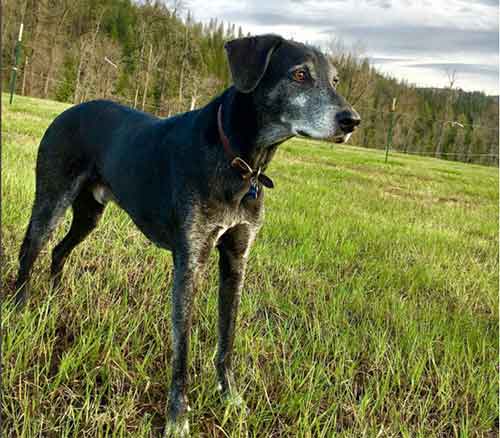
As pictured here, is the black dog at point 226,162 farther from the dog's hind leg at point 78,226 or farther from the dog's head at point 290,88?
the dog's hind leg at point 78,226

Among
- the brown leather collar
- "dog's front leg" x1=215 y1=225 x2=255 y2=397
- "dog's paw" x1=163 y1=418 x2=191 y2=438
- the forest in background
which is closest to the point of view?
"dog's paw" x1=163 y1=418 x2=191 y2=438

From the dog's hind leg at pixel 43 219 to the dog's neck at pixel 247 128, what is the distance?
Answer: 4.62 ft

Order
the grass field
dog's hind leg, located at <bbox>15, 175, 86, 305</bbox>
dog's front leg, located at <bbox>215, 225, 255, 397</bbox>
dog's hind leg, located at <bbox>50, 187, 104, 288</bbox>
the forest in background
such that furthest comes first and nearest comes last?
the forest in background < dog's hind leg, located at <bbox>50, 187, 104, 288</bbox> < dog's hind leg, located at <bbox>15, 175, 86, 305</bbox> < dog's front leg, located at <bbox>215, 225, 255, 397</bbox> < the grass field

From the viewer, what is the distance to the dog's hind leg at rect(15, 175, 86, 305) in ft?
11.6

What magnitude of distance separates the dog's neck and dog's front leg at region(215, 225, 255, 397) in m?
0.43

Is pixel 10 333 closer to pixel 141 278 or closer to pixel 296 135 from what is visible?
pixel 141 278

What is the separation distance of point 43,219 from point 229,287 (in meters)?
1.49

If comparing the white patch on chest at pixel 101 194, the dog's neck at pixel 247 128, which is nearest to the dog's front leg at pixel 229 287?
the dog's neck at pixel 247 128

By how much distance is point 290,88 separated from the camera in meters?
2.67

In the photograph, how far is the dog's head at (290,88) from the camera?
2.57 metres

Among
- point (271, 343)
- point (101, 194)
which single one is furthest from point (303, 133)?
point (101, 194)

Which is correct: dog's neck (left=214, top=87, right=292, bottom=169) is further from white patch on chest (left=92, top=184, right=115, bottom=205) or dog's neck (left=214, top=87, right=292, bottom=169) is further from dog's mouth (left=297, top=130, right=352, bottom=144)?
white patch on chest (left=92, top=184, right=115, bottom=205)

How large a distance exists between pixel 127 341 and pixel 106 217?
264 centimetres

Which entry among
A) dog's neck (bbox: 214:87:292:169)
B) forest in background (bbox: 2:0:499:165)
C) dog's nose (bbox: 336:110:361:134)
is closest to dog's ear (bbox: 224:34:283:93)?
dog's neck (bbox: 214:87:292:169)
